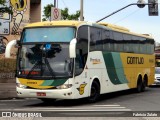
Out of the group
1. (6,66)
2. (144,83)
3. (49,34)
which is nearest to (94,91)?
(49,34)

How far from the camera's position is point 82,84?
16.8 metres

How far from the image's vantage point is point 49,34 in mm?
16641

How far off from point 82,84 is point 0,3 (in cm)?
706

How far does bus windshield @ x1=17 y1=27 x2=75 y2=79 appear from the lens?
16.0m

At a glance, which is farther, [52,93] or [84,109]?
[52,93]

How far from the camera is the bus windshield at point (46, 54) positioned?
15984 mm

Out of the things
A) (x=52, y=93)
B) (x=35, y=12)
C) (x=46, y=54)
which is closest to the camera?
(x=52, y=93)

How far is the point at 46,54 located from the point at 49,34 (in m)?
0.88

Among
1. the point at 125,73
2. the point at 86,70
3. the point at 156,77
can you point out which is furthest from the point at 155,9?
the point at 86,70

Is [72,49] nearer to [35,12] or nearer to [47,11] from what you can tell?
[35,12]

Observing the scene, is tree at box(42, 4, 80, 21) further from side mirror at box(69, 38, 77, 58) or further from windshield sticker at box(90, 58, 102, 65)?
side mirror at box(69, 38, 77, 58)

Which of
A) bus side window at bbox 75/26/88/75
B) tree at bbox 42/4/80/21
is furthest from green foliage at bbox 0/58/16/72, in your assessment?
tree at bbox 42/4/80/21

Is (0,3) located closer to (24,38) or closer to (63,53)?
(24,38)

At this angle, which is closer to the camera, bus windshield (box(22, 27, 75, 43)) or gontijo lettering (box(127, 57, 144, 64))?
bus windshield (box(22, 27, 75, 43))
